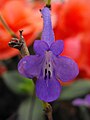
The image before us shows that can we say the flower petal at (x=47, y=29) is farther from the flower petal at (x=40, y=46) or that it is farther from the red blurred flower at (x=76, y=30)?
the red blurred flower at (x=76, y=30)

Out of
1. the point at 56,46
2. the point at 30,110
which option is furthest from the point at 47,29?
the point at 30,110

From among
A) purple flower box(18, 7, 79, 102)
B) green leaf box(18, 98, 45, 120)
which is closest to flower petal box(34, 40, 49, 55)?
purple flower box(18, 7, 79, 102)

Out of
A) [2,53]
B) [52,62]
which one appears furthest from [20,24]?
[52,62]

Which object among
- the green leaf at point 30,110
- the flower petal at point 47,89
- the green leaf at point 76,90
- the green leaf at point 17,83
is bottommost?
the green leaf at point 30,110

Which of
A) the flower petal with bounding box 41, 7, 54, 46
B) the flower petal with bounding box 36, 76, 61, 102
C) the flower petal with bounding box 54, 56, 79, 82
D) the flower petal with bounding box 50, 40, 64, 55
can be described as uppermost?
the flower petal with bounding box 41, 7, 54, 46

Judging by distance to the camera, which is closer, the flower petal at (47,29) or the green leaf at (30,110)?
the flower petal at (47,29)

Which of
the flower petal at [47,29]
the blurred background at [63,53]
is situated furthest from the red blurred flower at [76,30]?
the flower petal at [47,29]

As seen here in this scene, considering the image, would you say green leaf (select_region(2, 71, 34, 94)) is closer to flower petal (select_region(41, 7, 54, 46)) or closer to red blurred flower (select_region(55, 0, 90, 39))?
red blurred flower (select_region(55, 0, 90, 39))
